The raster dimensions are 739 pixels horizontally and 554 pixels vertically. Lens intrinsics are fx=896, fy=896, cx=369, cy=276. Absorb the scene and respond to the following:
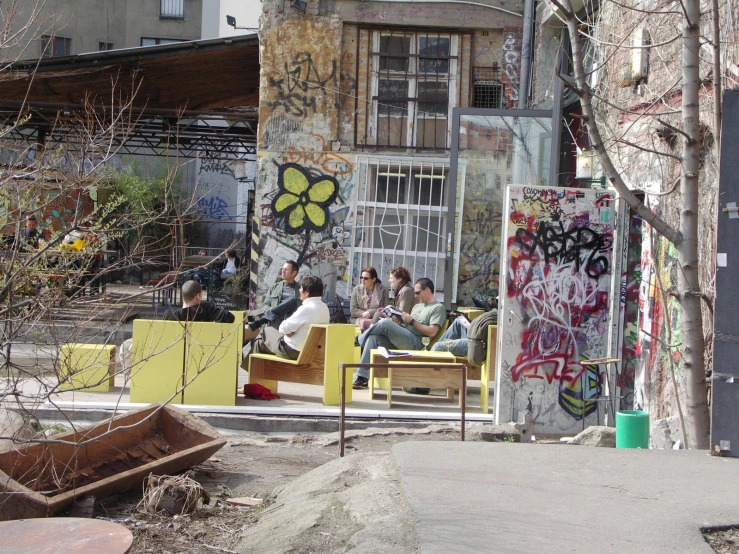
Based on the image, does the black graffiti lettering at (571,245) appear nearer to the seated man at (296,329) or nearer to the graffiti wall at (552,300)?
the graffiti wall at (552,300)

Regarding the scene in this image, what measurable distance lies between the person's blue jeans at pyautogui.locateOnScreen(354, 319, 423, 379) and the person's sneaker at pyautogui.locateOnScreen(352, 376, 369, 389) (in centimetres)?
52

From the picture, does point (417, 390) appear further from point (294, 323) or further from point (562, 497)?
point (562, 497)

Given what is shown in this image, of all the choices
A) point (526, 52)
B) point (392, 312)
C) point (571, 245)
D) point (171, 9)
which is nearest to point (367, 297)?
point (392, 312)

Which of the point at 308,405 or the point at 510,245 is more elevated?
the point at 510,245

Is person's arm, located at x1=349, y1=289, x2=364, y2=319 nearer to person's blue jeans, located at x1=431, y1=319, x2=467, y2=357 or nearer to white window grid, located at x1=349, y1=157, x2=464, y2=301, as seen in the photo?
person's blue jeans, located at x1=431, y1=319, x2=467, y2=357

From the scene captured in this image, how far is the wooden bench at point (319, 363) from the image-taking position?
358 inches

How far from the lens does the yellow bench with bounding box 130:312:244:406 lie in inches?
343

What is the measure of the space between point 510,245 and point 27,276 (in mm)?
4379

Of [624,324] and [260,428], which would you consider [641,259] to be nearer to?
[624,324]

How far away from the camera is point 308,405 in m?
9.34

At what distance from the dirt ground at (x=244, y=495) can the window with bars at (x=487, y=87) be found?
758 cm

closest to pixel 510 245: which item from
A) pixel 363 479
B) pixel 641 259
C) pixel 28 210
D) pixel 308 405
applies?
pixel 641 259

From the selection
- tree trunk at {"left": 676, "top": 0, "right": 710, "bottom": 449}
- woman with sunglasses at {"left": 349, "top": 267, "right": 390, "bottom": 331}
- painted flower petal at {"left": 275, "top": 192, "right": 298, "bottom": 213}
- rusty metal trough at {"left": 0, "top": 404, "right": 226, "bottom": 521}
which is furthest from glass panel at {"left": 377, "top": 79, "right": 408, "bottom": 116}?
tree trunk at {"left": 676, "top": 0, "right": 710, "bottom": 449}

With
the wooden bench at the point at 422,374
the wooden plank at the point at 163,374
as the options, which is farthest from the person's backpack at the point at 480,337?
the wooden plank at the point at 163,374
